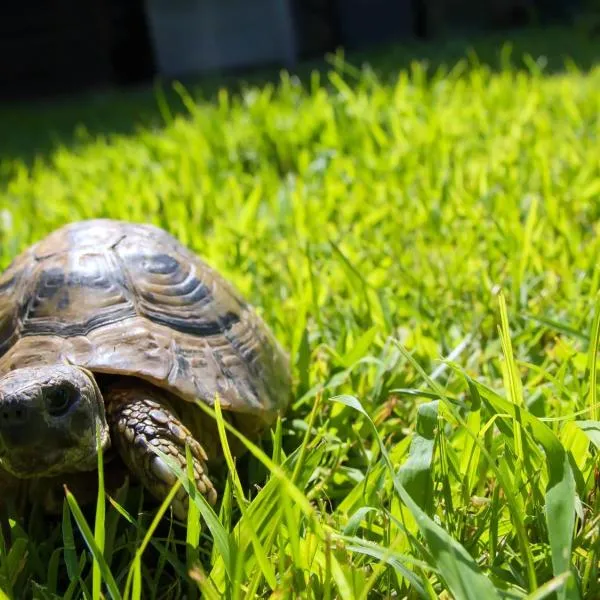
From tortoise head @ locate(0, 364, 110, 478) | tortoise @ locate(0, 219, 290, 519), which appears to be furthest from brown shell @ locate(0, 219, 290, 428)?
tortoise head @ locate(0, 364, 110, 478)

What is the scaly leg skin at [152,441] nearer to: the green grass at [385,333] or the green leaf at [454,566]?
the green grass at [385,333]

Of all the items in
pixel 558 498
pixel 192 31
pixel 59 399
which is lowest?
pixel 558 498

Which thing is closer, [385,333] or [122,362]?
[122,362]

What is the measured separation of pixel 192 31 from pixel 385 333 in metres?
7.87

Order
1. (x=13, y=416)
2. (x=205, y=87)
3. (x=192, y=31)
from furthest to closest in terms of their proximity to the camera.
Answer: (x=192, y=31) → (x=205, y=87) → (x=13, y=416)

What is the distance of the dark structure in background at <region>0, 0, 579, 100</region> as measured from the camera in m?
8.52

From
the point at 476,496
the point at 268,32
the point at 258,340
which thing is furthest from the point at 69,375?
the point at 268,32

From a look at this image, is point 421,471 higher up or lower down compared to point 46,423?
lower down

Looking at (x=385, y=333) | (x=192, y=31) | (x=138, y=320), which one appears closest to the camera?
(x=138, y=320)

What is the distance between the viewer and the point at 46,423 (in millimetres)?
980

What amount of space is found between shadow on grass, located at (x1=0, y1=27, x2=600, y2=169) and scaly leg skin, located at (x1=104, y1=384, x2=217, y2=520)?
10.1ft

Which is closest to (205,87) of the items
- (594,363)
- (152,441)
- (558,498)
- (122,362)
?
(122,362)

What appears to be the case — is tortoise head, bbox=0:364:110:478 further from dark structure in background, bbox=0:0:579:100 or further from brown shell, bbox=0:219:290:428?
dark structure in background, bbox=0:0:579:100

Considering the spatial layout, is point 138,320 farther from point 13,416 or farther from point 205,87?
point 205,87
